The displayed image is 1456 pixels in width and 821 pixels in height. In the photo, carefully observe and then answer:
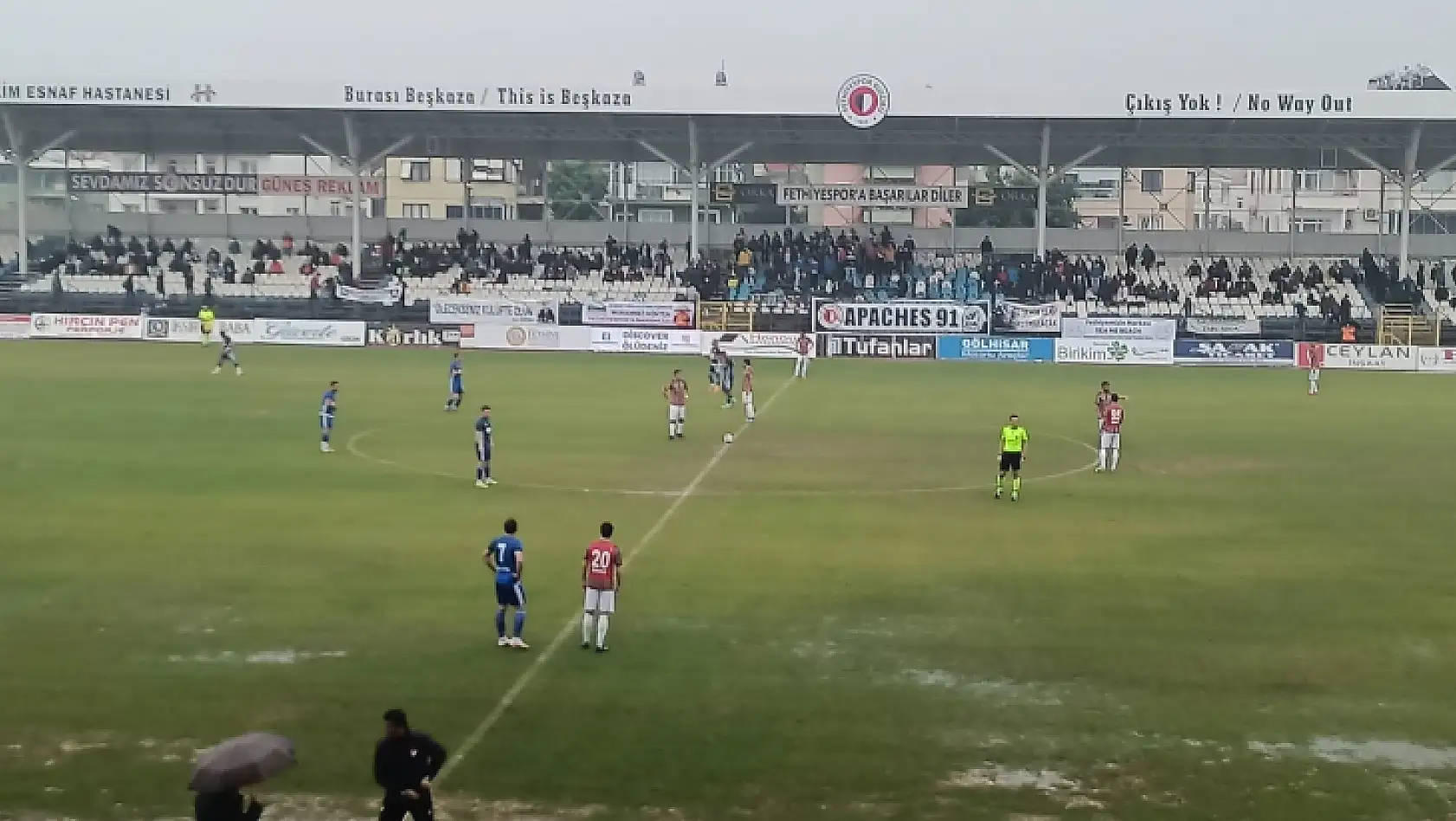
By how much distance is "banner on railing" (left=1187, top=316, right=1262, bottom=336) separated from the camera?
61719mm

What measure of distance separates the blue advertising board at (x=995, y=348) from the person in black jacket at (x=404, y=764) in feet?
175

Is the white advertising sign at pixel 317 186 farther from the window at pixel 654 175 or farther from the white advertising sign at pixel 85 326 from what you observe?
the window at pixel 654 175

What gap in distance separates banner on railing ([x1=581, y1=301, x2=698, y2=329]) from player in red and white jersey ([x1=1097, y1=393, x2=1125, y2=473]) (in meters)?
33.7

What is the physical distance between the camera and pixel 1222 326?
2442 inches

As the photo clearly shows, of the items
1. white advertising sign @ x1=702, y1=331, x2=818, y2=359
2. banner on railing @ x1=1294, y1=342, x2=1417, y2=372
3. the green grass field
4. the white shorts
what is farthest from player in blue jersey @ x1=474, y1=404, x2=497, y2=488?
banner on railing @ x1=1294, y1=342, x2=1417, y2=372

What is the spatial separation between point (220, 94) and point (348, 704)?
55125 mm

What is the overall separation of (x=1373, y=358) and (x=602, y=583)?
51329 mm

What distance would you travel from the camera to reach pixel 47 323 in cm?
6450

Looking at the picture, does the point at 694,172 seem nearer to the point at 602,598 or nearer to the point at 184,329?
the point at 184,329

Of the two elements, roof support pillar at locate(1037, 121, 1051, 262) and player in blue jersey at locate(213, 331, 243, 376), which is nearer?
player in blue jersey at locate(213, 331, 243, 376)

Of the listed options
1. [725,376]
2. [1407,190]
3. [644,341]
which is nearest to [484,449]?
[725,376]

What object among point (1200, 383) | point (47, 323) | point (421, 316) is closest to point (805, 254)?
point (421, 316)

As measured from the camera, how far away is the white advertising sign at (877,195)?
67938 mm

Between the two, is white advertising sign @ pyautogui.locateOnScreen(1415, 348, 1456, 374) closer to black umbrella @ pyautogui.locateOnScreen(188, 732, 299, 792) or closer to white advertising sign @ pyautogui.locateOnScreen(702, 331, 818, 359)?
white advertising sign @ pyautogui.locateOnScreen(702, 331, 818, 359)
